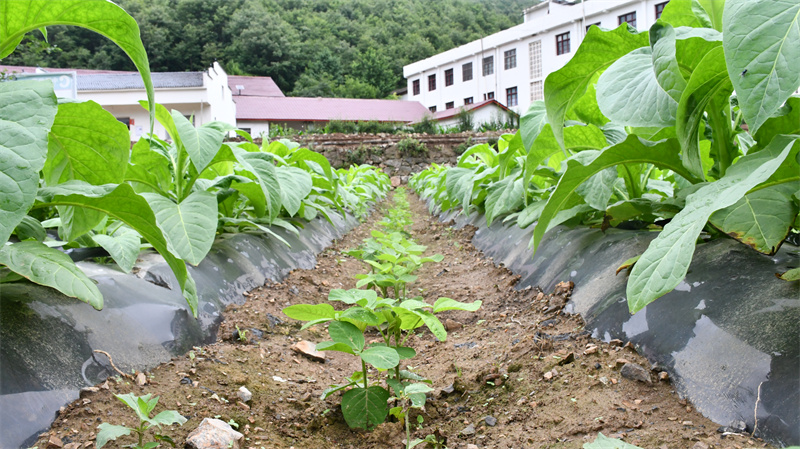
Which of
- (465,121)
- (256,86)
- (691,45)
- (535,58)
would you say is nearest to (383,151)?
→ (465,121)

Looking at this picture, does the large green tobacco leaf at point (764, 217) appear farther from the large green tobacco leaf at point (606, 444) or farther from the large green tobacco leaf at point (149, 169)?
the large green tobacco leaf at point (149, 169)

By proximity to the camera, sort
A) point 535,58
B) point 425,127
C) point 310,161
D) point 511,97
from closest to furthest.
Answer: point 310,161 < point 425,127 < point 535,58 < point 511,97

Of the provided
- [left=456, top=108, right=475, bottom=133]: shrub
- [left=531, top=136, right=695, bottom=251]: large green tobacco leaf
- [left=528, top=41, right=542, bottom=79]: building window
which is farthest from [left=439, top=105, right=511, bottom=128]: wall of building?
[left=531, top=136, right=695, bottom=251]: large green tobacco leaf

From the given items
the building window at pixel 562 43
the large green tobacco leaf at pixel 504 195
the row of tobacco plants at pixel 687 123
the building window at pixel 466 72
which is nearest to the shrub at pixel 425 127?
the building window at pixel 562 43

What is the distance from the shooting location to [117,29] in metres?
1.15

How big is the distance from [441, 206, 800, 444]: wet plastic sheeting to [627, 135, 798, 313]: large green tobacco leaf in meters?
0.26

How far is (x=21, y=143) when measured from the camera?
2.66ft

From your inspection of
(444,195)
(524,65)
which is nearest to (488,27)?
(524,65)

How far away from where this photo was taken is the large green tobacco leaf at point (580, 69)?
4.61 ft

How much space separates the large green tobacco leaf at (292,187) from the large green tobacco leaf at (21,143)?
1348mm

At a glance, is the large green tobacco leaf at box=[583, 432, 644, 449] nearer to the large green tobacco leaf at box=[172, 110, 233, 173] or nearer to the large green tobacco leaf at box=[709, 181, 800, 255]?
the large green tobacco leaf at box=[709, 181, 800, 255]

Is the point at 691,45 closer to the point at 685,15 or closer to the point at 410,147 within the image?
the point at 685,15

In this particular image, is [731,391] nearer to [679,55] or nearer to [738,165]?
[738,165]

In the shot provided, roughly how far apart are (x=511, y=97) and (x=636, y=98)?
32008 mm
